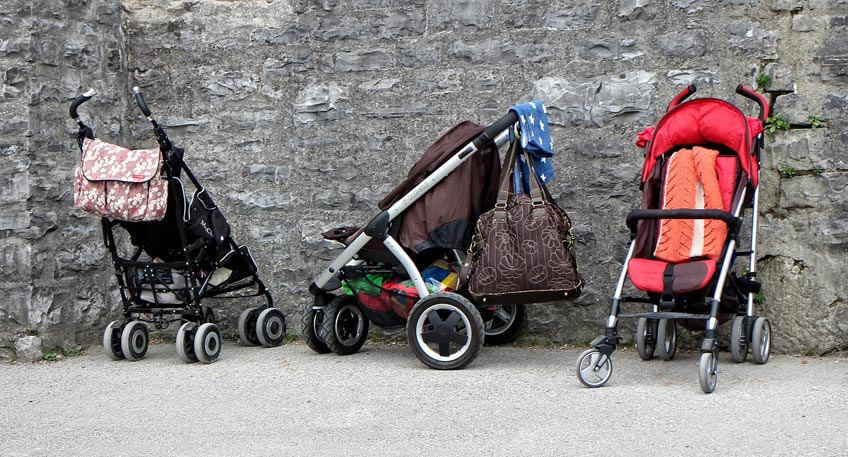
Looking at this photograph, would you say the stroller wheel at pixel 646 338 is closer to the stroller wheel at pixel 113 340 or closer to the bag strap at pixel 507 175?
the bag strap at pixel 507 175

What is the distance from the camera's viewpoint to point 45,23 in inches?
227

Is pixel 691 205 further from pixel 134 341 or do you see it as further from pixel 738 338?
pixel 134 341

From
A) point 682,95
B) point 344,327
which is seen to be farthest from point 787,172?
point 344,327

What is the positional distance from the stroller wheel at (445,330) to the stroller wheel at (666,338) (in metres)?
0.87

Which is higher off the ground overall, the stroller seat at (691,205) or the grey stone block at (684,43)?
the grey stone block at (684,43)

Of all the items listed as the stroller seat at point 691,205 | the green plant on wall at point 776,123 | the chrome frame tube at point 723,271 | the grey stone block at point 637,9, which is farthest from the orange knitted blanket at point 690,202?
the grey stone block at point 637,9

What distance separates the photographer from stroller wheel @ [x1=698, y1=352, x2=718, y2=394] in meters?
4.29

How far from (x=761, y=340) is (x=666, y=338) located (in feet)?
1.49

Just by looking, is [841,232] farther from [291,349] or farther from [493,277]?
[291,349]

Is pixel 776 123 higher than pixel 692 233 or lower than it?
higher

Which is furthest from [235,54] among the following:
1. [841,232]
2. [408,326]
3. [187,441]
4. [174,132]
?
[841,232]

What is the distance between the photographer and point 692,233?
193 inches

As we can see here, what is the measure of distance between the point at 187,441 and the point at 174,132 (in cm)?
282

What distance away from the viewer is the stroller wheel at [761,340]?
4871 millimetres
